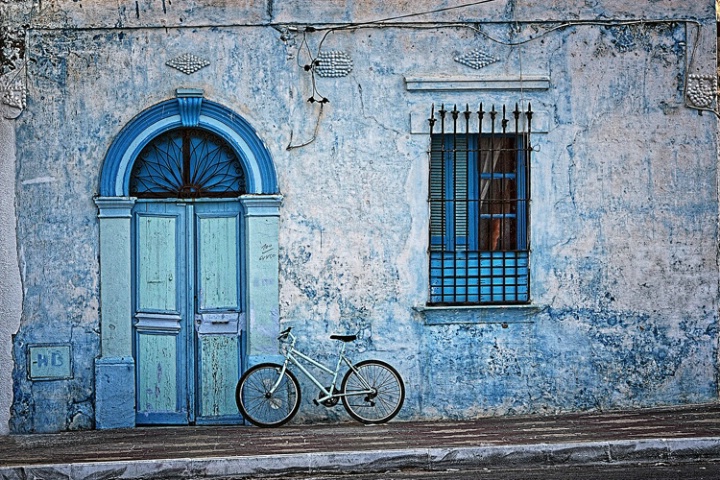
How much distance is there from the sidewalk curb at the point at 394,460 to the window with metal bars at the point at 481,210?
2.50 meters

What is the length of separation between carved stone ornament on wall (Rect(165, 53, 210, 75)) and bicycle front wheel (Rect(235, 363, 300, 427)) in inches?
116

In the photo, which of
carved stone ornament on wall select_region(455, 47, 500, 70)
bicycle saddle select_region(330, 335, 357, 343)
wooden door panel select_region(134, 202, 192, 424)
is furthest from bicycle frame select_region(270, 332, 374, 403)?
carved stone ornament on wall select_region(455, 47, 500, 70)

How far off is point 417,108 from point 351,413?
9.99 ft

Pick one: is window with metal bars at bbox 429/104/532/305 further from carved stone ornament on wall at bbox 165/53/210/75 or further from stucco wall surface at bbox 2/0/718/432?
carved stone ornament on wall at bbox 165/53/210/75

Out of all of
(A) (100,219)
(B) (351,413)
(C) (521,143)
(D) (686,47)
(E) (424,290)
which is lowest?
(B) (351,413)

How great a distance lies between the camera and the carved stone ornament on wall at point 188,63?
11.6 metres

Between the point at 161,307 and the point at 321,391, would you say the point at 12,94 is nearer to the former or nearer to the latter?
the point at 161,307

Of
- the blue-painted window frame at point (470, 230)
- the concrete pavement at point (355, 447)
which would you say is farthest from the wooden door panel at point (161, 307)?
the blue-painted window frame at point (470, 230)

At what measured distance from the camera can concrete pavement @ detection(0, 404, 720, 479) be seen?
9.37 m

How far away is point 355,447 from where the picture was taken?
991 centimetres

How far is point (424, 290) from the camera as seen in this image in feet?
38.6

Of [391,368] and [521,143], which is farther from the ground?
[521,143]

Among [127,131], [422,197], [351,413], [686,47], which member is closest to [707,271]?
[686,47]

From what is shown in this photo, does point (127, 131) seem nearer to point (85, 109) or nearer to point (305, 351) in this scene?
point (85, 109)
